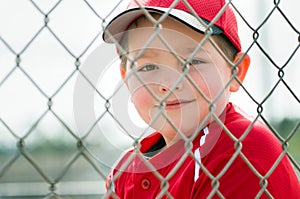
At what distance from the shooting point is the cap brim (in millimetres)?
2143

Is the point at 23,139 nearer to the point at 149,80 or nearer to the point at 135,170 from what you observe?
the point at 149,80

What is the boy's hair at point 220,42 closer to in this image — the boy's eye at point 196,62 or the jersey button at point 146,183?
the boy's eye at point 196,62

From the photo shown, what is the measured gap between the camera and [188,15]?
2.16 meters

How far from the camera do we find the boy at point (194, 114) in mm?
2023

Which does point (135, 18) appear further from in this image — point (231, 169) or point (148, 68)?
point (231, 169)

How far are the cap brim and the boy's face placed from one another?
3 centimetres

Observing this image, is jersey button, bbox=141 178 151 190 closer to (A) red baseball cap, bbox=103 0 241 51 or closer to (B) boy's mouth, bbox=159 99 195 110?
(B) boy's mouth, bbox=159 99 195 110

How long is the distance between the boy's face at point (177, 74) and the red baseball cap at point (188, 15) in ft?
0.12

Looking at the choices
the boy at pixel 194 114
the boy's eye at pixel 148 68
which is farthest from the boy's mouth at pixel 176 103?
the boy's eye at pixel 148 68

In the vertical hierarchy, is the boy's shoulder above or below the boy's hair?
below

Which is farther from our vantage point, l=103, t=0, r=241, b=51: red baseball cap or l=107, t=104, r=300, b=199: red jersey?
l=103, t=0, r=241, b=51: red baseball cap

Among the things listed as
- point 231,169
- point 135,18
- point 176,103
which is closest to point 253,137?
point 231,169

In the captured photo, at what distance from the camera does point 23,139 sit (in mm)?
1534

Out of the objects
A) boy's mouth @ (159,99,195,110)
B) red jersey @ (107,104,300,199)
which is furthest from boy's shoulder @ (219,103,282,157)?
boy's mouth @ (159,99,195,110)
